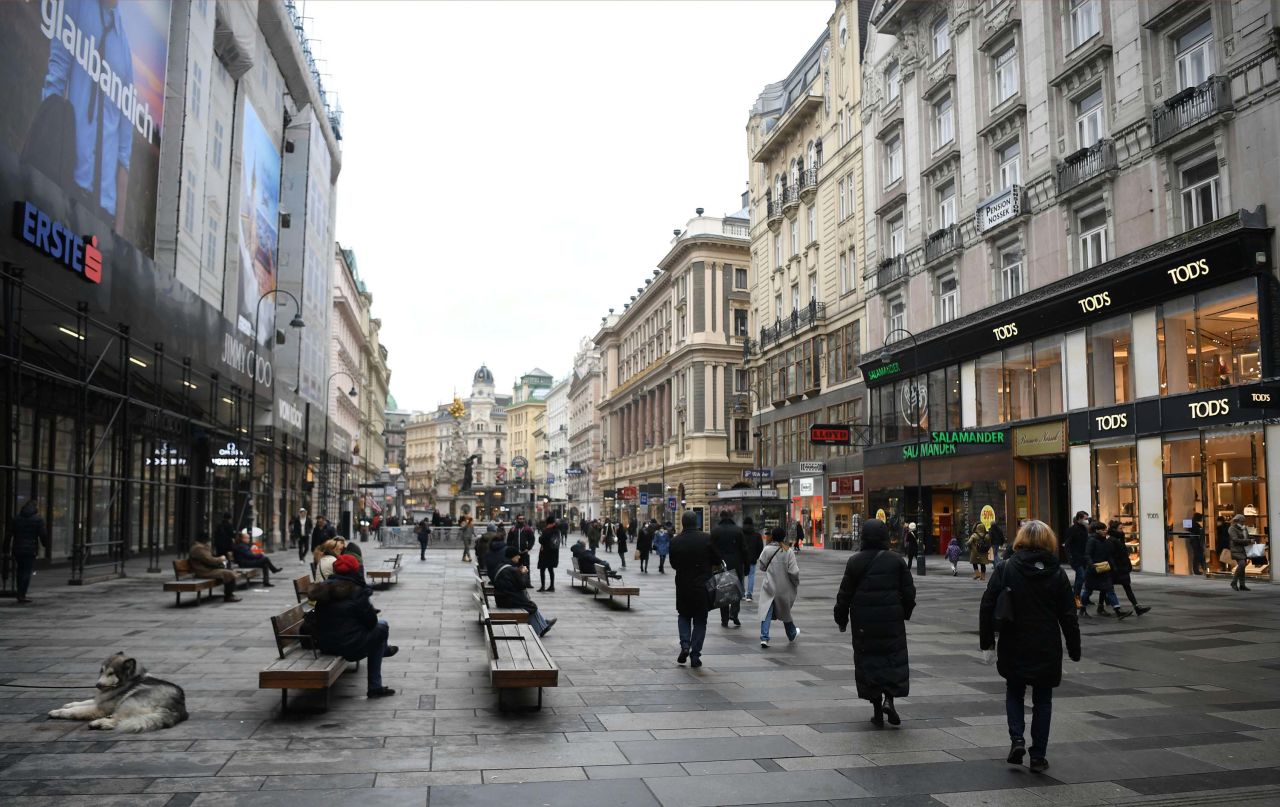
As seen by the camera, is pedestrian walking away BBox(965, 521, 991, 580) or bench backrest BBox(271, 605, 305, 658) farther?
pedestrian walking away BBox(965, 521, 991, 580)

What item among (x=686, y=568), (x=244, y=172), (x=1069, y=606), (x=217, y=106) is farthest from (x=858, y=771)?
(x=244, y=172)

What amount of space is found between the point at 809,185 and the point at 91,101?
37045mm

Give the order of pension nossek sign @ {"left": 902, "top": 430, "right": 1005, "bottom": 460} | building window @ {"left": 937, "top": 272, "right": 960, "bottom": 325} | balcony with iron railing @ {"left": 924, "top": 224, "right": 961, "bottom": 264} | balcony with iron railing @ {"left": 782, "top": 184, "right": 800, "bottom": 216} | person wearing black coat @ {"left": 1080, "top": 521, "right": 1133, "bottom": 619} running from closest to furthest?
person wearing black coat @ {"left": 1080, "top": 521, "right": 1133, "bottom": 619} → pension nossek sign @ {"left": 902, "top": 430, "right": 1005, "bottom": 460} → balcony with iron railing @ {"left": 924, "top": 224, "right": 961, "bottom": 264} → building window @ {"left": 937, "top": 272, "right": 960, "bottom": 325} → balcony with iron railing @ {"left": 782, "top": 184, "right": 800, "bottom": 216}

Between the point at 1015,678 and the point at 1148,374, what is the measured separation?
2225 centimetres

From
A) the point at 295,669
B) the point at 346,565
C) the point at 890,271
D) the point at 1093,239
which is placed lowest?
the point at 295,669

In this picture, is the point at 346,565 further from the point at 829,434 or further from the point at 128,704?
the point at 829,434

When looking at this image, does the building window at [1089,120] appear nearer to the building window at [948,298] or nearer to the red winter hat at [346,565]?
the building window at [948,298]

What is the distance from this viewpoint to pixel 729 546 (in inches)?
660

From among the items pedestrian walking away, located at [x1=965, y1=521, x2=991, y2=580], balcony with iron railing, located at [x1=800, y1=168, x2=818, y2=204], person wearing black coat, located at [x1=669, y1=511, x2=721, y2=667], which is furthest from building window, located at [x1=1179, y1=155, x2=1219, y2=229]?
Answer: balcony with iron railing, located at [x1=800, y1=168, x2=818, y2=204]

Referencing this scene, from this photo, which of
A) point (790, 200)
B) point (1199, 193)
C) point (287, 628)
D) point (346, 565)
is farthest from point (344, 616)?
point (790, 200)

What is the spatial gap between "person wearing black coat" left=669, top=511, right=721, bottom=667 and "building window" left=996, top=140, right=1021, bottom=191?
81.7 feet

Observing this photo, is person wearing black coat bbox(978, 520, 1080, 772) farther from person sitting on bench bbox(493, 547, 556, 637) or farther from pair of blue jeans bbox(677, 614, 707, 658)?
person sitting on bench bbox(493, 547, 556, 637)

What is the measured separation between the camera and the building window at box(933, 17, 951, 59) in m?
Answer: 37.2

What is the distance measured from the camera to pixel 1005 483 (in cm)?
3262
